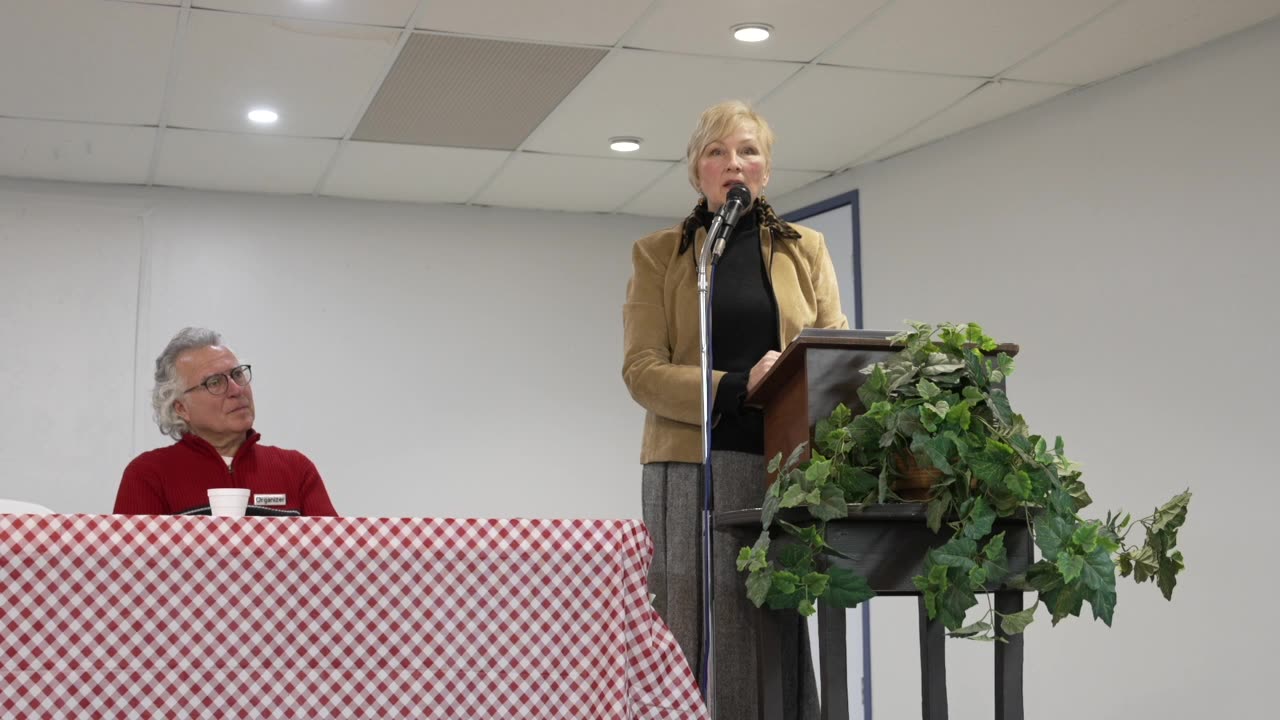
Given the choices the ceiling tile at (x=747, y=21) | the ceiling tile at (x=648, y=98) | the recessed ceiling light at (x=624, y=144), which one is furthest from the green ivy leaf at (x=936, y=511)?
the recessed ceiling light at (x=624, y=144)

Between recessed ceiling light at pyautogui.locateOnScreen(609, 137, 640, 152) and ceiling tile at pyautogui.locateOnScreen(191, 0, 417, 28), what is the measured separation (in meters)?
1.51

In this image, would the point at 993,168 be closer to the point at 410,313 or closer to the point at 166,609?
the point at 410,313

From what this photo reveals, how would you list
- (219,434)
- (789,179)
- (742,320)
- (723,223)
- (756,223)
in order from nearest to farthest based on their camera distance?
(723,223) < (742,320) < (756,223) < (219,434) < (789,179)

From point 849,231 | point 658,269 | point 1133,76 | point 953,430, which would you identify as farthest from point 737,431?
point 849,231

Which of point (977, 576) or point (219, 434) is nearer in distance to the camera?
point (977, 576)

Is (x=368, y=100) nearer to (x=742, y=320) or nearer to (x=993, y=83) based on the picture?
(x=993, y=83)

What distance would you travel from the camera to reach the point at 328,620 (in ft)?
4.82

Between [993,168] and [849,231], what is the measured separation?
1009mm

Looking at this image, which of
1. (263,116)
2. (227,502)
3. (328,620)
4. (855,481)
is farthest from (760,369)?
(263,116)

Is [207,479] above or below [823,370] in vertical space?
below

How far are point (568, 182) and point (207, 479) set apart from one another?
11.5ft

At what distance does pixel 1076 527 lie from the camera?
195 cm

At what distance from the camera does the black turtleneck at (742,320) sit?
8.19ft

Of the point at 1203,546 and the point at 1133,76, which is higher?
the point at 1133,76
